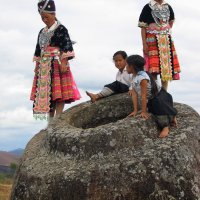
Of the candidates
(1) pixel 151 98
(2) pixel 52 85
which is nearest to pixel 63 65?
(2) pixel 52 85

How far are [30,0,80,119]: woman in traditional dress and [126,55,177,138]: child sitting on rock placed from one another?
1.67 m

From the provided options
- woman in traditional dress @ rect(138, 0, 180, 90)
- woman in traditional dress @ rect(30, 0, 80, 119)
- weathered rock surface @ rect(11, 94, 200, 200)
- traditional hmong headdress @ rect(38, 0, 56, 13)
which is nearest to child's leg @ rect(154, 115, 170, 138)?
weathered rock surface @ rect(11, 94, 200, 200)

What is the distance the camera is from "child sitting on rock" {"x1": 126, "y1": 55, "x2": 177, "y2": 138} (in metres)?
5.45

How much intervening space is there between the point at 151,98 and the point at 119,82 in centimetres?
154

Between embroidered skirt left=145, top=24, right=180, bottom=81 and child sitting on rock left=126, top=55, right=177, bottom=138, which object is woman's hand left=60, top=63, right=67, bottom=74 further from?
child sitting on rock left=126, top=55, right=177, bottom=138

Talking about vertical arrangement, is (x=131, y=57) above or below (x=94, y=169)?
above

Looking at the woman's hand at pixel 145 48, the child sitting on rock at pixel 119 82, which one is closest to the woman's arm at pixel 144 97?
the child sitting on rock at pixel 119 82

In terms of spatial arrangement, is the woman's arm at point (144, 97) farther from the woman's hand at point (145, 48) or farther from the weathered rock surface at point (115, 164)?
the woman's hand at point (145, 48)

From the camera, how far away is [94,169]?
4.79 metres

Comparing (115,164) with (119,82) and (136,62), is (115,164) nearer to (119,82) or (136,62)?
(136,62)

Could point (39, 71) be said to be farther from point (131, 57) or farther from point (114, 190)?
point (114, 190)

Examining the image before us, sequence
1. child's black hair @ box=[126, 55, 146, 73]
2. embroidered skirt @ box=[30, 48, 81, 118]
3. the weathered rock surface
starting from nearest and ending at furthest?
the weathered rock surface → child's black hair @ box=[126, 55, 146, 73] → embroidered skirt @ box=[30, 48, 81, 118]

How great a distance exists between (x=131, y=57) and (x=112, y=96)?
1250 millimetres

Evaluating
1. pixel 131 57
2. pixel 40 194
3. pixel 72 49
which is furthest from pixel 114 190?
pixel 72 49
